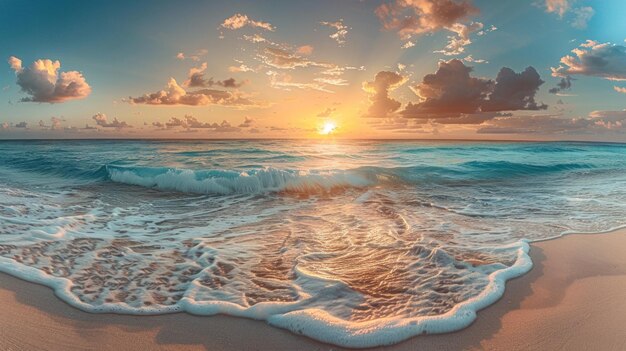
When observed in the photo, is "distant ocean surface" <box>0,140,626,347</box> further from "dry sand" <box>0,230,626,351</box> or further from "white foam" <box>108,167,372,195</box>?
"white foam" <box>108,167,372,195</box>

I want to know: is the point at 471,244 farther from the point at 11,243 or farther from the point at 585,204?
the point at 11,243

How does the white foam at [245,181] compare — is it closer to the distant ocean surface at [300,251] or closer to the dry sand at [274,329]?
the distant ocean surface at [300,251]

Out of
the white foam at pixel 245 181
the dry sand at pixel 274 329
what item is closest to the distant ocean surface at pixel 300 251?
the dry sand at pixel 274 329

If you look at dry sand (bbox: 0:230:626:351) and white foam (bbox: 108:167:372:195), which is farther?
white foam (bbox: 108:167:372:195)

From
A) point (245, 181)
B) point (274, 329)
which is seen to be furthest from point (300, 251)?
point (245, 181)

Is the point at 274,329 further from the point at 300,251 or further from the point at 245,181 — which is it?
the point at 245,181

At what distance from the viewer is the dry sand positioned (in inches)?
119

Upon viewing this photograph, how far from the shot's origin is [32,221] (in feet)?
23.1

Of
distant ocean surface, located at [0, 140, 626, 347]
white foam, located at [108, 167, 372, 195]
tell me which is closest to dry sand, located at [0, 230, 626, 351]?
distant ocean surface, located at [0, 140, 626, 347]

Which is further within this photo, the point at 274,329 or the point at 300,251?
the point at 300,251

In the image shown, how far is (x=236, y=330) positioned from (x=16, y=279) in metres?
2.96

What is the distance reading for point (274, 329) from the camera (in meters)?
3.27

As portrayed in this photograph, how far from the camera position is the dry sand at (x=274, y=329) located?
9.89 ft

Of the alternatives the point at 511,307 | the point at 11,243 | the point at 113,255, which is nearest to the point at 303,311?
the point at 511,307
